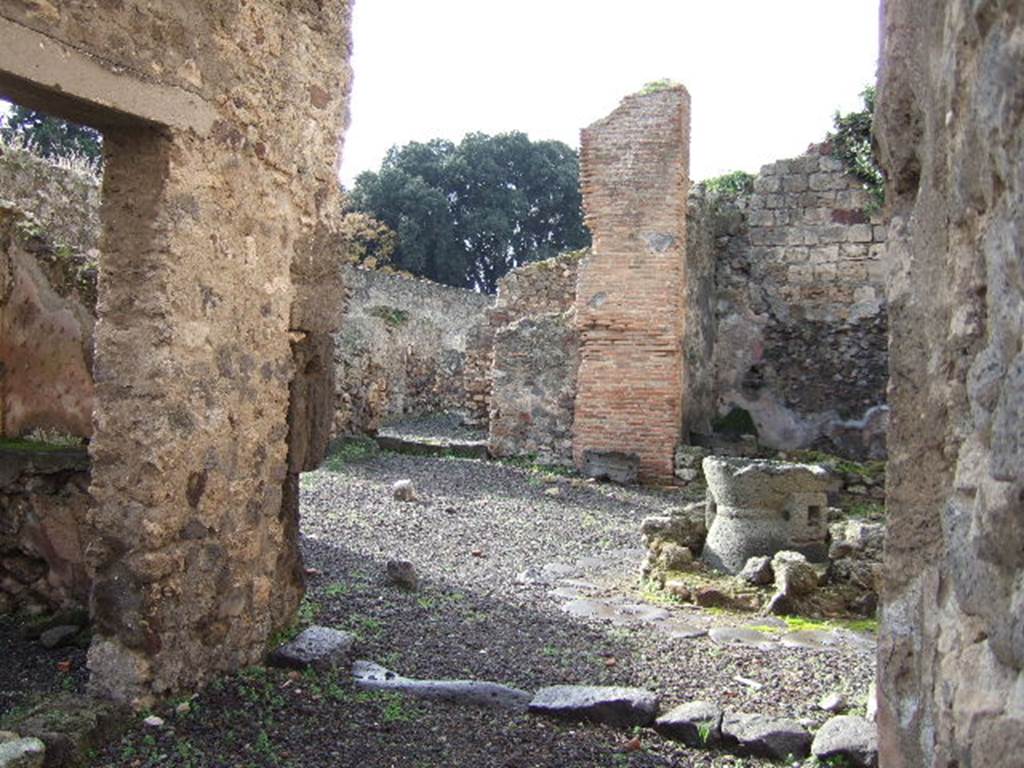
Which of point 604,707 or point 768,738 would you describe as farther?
point 604,707

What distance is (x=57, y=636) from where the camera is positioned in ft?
14.1

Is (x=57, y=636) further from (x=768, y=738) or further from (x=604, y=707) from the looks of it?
(x=768, y=738)

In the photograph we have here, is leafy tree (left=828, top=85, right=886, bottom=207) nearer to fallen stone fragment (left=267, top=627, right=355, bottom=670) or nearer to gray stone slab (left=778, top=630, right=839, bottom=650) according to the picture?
gray stone slab (left=778, top=630, right=839, bottom=650)

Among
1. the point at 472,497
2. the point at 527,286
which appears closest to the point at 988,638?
the point at 472,497

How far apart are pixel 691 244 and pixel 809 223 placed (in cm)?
214

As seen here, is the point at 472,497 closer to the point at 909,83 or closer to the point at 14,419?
the point at 14,419

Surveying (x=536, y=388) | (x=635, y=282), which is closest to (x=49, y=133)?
(x=536, y=388)

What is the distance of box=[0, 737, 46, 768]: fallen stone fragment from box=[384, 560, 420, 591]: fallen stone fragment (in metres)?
3.27

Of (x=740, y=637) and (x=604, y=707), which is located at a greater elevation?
(x=604, y=707)

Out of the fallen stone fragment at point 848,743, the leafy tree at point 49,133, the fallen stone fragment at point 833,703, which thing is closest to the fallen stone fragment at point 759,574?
the fallen stone fragment at point 833,703

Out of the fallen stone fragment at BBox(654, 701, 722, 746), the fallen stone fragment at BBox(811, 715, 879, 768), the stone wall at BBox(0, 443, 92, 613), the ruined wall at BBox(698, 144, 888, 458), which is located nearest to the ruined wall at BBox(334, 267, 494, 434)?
the stone wall at BBox(0, 443, 92, 613)

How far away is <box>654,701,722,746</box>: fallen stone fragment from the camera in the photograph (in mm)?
3760

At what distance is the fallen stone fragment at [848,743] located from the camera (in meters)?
3.46

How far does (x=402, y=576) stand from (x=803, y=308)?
942 centimetres
